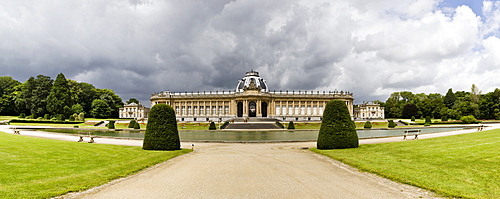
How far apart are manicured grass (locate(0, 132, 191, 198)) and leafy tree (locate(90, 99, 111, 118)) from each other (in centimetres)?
7578

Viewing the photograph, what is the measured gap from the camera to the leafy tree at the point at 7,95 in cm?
6606

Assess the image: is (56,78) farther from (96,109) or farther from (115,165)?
(115,165)

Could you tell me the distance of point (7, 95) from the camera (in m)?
67.9

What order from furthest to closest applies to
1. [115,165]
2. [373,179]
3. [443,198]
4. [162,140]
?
1. [162,140]
2. [115,165]
3. [373,179]
4. [443,198]

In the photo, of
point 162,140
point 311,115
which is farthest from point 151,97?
point 162,140

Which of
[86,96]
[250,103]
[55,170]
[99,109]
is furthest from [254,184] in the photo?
[86,96]

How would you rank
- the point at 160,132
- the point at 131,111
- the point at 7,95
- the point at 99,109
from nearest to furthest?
the point at 160,132
the point at 7,95
the point at 99,109
the point at 131,111

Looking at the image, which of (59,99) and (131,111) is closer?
(59,99)

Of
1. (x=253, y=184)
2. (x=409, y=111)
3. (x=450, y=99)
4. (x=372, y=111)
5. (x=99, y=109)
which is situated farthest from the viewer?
(x=372, y=111)

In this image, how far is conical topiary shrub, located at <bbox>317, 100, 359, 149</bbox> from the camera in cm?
1667

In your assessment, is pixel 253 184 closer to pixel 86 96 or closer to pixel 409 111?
pixel 86 96

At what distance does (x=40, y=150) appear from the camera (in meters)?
11.6

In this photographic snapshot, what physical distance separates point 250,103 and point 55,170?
75.2 m

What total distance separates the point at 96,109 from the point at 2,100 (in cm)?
1996
